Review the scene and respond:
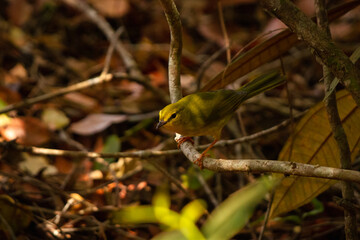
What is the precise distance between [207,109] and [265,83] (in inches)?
14.9

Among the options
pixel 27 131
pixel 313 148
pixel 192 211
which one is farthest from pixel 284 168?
pixel 27 131

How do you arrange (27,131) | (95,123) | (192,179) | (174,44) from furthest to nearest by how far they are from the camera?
(95,123)
(27,131)
(192,179)
(174,44)

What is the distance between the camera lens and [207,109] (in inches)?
94.9

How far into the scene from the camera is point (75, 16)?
545 cm

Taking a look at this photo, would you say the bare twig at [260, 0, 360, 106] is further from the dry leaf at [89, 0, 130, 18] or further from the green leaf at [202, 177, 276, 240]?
the dry leaf at [89, 0, 130, 18]

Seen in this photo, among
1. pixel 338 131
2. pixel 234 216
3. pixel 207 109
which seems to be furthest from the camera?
pixel 207 109

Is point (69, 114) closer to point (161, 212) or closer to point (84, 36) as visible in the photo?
point (84, 36)

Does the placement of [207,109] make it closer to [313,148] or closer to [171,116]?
[171,116]

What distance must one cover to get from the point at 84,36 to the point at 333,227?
402 cm

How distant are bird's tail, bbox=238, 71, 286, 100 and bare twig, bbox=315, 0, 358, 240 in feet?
1.84

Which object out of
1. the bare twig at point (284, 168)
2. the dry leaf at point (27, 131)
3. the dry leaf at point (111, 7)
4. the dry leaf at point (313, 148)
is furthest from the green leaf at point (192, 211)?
the dry leaf at point (111, 7)

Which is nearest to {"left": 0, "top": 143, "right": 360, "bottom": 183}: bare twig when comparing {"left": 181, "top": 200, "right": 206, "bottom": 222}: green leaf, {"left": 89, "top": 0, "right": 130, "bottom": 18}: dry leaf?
{"left": 181, "top": 200, "right": 206, "bottom": 222}: green leaf

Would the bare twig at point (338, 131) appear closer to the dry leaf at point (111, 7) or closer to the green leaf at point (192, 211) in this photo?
the green leaf at point (192, 211)

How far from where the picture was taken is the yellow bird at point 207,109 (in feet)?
7.45
